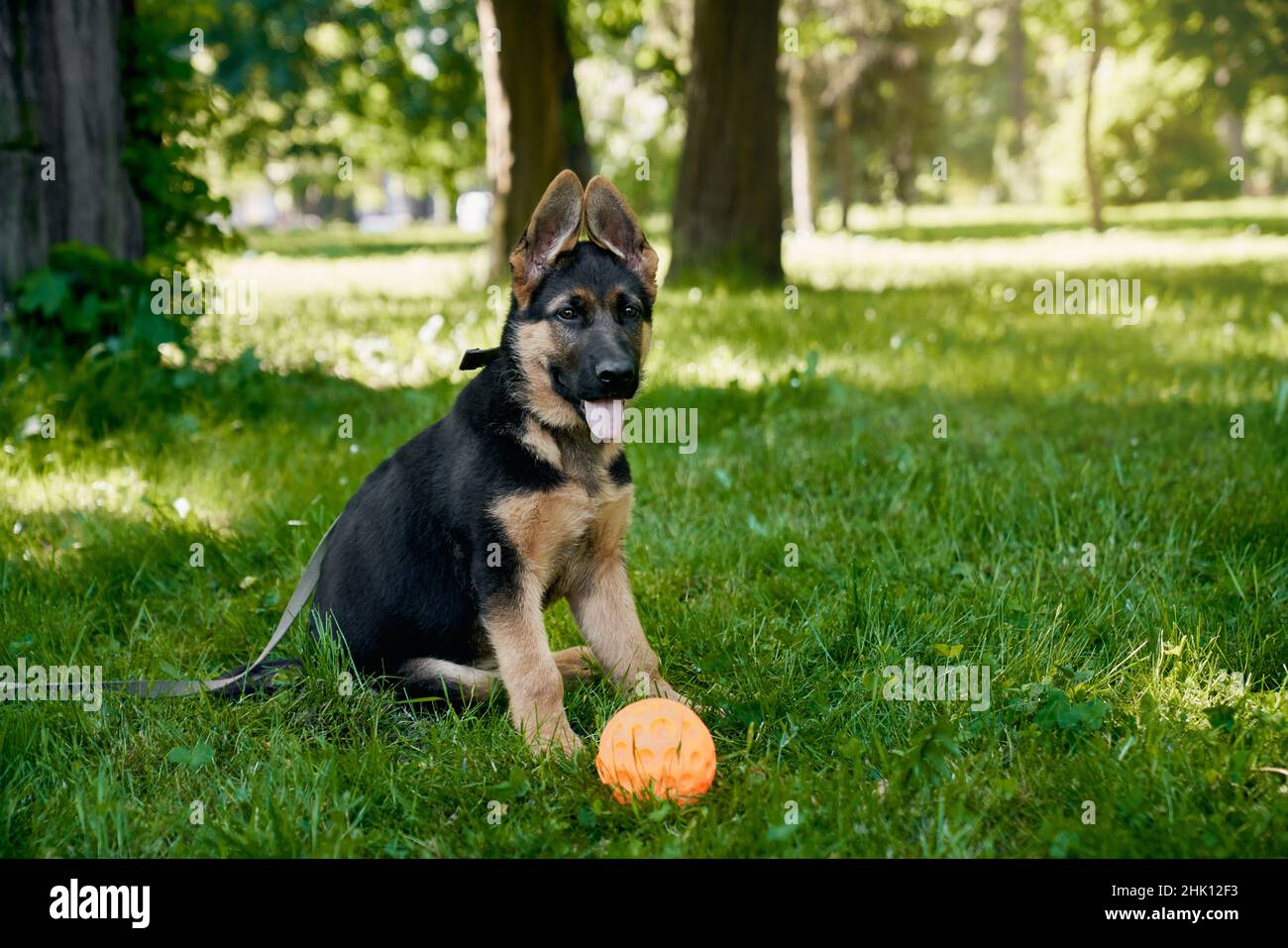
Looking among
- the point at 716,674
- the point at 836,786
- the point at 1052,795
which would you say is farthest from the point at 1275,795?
the point at 716,674

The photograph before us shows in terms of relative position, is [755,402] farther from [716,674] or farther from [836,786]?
[836,786]

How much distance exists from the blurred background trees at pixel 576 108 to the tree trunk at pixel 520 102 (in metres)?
0.03

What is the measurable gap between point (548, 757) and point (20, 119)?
20.5 ft

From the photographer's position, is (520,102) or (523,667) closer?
(523,667)

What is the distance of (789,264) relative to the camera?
61.8ft

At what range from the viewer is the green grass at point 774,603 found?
10.2 feet

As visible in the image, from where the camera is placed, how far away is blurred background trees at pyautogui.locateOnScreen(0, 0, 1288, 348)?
24.8ft

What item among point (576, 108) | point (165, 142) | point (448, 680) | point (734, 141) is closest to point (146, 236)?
point (165, 142)

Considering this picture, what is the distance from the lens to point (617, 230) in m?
4.07

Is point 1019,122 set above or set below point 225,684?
above

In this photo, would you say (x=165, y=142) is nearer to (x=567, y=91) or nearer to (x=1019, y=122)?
(x=567, y=91)

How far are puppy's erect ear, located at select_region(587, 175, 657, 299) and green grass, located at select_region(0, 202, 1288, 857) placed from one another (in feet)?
4.55

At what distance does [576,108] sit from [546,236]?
14.1m

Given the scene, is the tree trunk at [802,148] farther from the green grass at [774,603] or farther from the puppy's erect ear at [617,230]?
the puppy's erect ear at [617,230]
